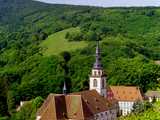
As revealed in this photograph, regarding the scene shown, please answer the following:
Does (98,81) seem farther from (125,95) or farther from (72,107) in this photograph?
(125,95)

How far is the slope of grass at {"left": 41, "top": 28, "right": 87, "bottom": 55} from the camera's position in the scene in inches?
6412

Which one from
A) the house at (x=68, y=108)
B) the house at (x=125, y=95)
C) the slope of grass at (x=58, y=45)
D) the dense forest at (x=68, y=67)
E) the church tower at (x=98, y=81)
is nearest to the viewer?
the house at (x=68, y=108)

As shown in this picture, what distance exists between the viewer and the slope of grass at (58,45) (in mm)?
162875

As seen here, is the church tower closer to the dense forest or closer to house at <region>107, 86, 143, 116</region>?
the dense forest

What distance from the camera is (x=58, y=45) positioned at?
17238cm

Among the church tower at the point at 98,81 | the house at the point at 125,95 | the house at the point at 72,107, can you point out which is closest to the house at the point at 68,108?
the house at the point at 72,107

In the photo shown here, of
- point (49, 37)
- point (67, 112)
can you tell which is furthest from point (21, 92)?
point (49, 37)

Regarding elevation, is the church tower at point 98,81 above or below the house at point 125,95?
above

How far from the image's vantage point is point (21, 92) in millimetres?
123250

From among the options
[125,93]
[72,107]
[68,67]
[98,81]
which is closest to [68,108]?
[72,107]

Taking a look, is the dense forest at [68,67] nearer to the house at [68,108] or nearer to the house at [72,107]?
the house at [72,107]

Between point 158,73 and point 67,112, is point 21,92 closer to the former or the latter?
point 158,73

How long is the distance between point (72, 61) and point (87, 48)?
11908mm

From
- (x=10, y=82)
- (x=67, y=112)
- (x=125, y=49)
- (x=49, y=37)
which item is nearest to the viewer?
(x=67, y=112)
